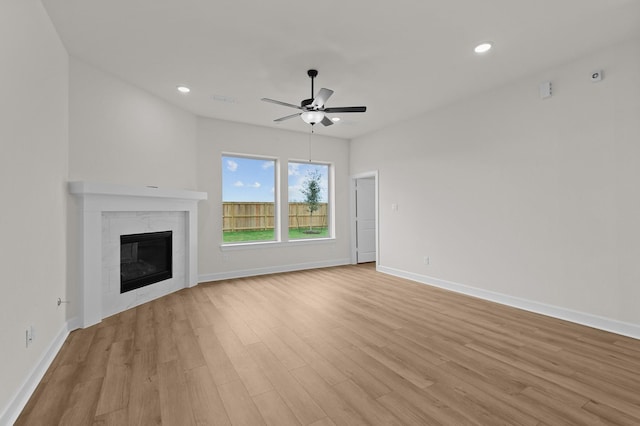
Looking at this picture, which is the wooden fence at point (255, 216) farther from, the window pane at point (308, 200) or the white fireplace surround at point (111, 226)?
the white fireplace surround at point (111, 226)

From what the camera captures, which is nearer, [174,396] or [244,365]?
[174,396]

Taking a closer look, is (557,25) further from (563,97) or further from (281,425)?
(281,425)

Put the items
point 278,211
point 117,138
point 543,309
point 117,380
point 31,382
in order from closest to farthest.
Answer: point 31,382
point 117,380
point 543,309
point 117,138
point 278,211

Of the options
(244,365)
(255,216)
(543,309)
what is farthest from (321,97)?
(543,309)

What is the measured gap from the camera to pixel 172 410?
1.82m

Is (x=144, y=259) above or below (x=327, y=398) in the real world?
above

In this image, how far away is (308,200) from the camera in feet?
21.8

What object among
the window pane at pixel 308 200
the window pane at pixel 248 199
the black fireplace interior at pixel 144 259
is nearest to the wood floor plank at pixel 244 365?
the black fireplace interior at pixel 144 259

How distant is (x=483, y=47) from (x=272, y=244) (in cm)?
458

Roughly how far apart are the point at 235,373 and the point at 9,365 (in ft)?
4.48

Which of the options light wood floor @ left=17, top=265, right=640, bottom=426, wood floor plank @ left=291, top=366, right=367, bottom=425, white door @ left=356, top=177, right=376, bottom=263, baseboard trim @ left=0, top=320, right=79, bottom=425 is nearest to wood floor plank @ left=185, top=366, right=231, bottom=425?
light wood floor @ left=17, top=265, right=640, bottom=426

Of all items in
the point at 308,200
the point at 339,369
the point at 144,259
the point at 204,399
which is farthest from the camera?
the point at 308,200

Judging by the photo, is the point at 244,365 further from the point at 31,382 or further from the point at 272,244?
the point at 272,244

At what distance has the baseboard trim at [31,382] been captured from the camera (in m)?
1.74
